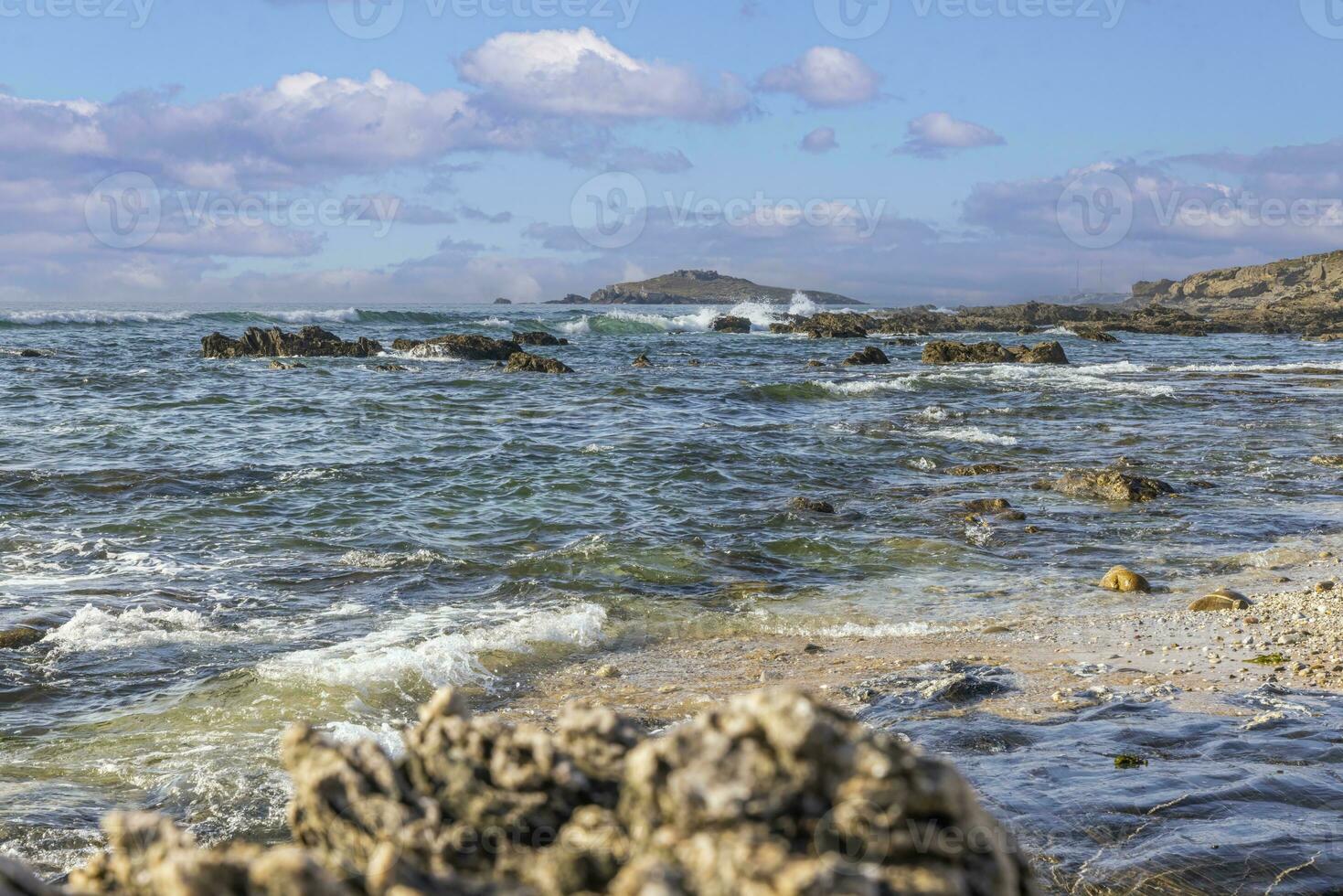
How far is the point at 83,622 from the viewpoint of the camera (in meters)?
9.26

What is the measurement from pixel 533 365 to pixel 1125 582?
27075mm

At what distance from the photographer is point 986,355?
136 feet

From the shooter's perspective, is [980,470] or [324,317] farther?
[324,317]

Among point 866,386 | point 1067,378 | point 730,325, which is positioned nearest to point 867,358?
point 1067,378

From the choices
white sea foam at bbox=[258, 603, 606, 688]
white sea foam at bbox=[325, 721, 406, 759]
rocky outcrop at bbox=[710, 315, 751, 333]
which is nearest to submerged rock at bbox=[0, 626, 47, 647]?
white sea foam at bbox=[258, 603, 606, 688]

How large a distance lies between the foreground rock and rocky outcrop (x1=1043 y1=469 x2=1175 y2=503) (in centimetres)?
1365

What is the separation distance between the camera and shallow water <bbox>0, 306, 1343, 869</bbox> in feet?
24.7

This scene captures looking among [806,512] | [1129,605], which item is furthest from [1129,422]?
[1129,605]

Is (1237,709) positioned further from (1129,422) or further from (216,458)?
(1129,422)

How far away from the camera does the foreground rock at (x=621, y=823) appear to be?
1.96 m

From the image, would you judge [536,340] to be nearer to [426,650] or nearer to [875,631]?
[875,631]

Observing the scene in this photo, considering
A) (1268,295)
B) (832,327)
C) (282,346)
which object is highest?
(1268,295)

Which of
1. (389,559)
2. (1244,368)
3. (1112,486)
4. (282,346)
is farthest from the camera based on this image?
(282,346)

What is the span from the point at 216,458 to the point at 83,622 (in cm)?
883
